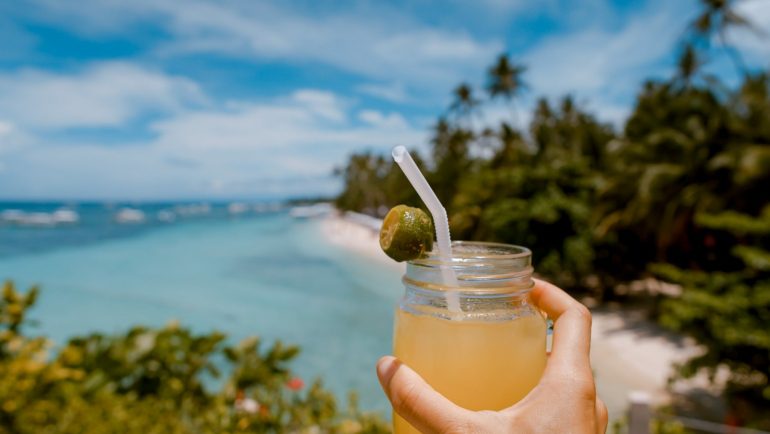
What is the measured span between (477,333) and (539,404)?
9.2 inches

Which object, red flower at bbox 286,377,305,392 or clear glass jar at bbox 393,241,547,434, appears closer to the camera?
clear glass jar at bbox 393,241,547,434

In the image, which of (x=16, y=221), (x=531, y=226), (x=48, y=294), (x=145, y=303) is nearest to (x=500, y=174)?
(x=531, y=226)

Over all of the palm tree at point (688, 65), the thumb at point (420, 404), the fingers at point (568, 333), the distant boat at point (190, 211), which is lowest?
the distant boat at point (190, 211)

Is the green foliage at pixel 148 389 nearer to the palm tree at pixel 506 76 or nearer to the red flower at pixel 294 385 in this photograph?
the red flower at pixel 294 385

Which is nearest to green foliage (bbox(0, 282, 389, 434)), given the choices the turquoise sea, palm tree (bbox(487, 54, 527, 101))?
the turquoise sea

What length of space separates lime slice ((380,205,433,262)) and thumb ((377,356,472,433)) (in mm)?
255

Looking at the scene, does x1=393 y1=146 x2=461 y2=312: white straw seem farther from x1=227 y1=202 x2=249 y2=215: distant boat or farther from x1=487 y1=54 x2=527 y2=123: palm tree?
x1=227 y1=202 x2=249 y2=215: distant boat

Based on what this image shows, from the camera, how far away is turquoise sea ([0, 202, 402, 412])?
1180cm

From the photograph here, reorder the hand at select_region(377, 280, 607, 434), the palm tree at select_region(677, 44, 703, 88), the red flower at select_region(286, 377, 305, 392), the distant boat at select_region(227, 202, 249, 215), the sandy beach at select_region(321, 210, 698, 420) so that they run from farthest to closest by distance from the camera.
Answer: the distant boat at select_region(227, 202, 249, 215) → the palm tree at select_region(677, 44, 703, 88) → the sandy beach at select_region(321, 210, 698, 420) → the red flower at select_region(286, 377, 305, 392) → the hand at select_region(377, 280, 607, 434)

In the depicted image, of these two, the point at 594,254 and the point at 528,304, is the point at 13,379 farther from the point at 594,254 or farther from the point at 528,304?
the point at 594,254

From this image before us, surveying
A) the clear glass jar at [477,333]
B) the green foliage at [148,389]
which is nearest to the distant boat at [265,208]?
the green foliage at [148,389]

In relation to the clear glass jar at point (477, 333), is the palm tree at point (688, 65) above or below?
above

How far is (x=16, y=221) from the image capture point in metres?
64.3

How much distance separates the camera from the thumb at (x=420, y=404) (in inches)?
33.5
